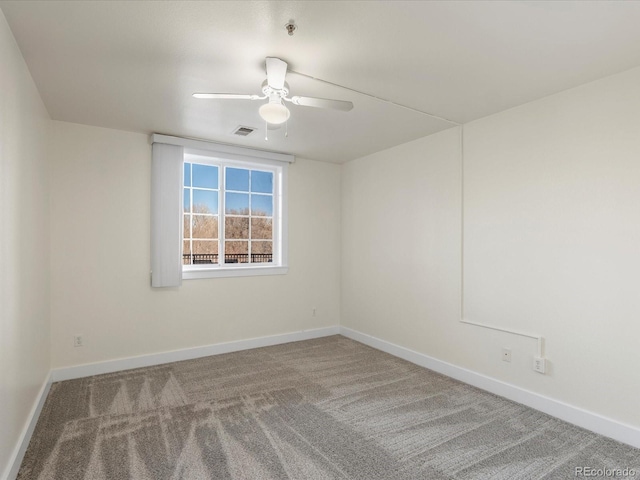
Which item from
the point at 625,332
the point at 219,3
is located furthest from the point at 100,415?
the point at 625,332

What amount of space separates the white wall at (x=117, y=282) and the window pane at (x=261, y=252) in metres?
0.28

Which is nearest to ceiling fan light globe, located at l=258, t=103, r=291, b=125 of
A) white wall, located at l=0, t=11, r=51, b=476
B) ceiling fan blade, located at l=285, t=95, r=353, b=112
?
ceiling fan blade, located at l=285, t=95, r=353, b=112

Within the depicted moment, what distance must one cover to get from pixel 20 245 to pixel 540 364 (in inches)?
152

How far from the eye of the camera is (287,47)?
2.18 metres

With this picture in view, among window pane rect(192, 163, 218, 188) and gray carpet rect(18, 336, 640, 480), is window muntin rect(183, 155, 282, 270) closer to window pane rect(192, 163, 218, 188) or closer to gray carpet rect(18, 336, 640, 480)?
window pane rect(192, 163, 218, 188)

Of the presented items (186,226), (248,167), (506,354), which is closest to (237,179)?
(248,167)

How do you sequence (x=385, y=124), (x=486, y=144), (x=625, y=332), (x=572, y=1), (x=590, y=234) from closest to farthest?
(x=572, y=1) < (x=625, y=332) < (x=590, y=234) < (x=486, y=144) < (x=385, y=124)

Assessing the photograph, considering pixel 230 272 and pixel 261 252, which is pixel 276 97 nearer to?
pixel 230 272

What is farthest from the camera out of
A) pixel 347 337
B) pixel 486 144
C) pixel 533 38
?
pixel 347 337

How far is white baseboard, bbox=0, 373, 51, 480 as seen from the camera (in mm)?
1959

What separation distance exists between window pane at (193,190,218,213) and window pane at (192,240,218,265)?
1.28ft

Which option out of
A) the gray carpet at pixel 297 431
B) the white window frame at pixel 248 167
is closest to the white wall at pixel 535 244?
the gray carpet at pixel 297 431

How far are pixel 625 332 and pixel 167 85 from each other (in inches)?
146

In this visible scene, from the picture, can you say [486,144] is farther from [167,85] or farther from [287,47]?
[167,85]
